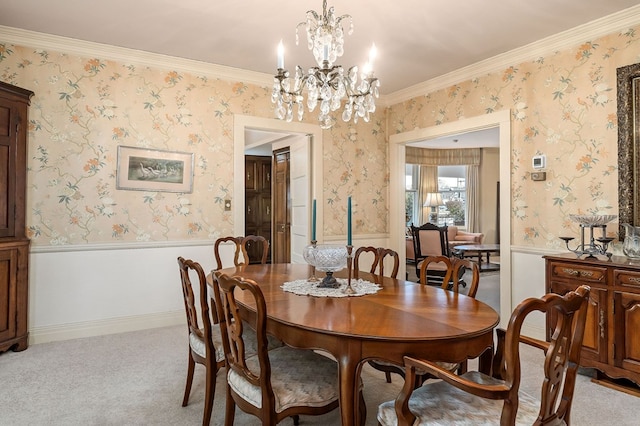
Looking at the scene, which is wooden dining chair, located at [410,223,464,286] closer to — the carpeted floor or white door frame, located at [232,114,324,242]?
white door frame, located at [232,114,324,242]

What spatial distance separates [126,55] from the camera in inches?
149

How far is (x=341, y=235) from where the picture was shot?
498cm

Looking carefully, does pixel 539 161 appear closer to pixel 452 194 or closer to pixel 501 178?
pixel 501 178

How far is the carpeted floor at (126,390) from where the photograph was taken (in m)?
2.22

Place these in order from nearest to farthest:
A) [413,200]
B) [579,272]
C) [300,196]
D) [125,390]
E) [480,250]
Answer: [125,390] → [579,272] → [300,196] → [480,250] → [413,200]

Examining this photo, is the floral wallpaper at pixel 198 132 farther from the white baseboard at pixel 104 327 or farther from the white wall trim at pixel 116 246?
the white baseboard at pixel 104 327

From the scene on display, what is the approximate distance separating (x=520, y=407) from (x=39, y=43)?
4286 millimetres

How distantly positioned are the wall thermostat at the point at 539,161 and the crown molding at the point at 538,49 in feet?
2.96

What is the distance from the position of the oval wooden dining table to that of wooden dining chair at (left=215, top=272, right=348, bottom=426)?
116 mm

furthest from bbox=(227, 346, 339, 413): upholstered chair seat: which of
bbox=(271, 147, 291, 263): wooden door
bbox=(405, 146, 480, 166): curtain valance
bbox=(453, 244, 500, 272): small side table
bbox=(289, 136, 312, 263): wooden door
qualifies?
bbox=(405, 146, 480, 166): curtain valance

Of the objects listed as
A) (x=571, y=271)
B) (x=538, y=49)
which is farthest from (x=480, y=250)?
(x=571, y=271)

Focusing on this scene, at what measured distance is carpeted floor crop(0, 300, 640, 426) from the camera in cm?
222

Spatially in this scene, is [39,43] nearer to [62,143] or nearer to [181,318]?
[62,143]

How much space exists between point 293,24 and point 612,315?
3.09 meters
